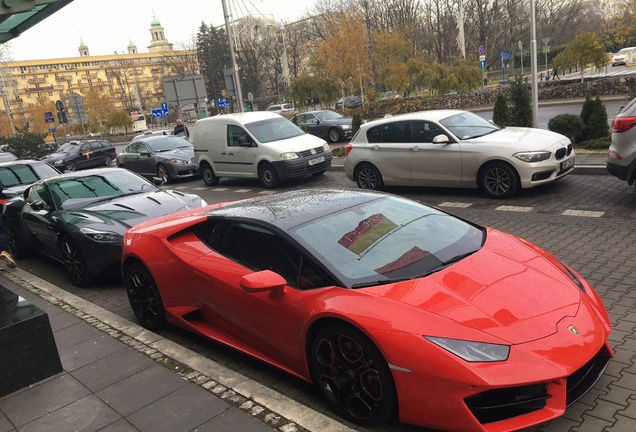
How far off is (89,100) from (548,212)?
206ft

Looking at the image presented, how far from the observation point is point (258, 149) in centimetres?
1399

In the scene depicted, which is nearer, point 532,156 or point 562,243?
point 562,243

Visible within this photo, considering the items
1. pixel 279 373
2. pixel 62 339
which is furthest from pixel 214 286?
pixel 62 339

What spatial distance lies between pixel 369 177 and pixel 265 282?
787 centimetres

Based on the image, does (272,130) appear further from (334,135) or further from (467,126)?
(334,135)

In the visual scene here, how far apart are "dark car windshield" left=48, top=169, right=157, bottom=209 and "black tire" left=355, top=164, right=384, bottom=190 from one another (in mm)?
4451

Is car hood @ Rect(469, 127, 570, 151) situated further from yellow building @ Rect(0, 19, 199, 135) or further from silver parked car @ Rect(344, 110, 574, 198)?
yellow building @ Rect(0, 19, 199, 135)

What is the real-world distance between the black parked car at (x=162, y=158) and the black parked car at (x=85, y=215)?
27.5 feet

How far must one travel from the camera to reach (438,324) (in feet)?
9.95

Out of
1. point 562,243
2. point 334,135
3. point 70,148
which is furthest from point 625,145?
point 70,148

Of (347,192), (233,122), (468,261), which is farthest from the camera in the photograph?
(233,122)

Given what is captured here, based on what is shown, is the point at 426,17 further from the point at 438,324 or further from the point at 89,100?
the point at 438,324

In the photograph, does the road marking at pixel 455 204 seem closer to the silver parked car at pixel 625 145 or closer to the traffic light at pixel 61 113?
the silver parked car at pixel 625 145

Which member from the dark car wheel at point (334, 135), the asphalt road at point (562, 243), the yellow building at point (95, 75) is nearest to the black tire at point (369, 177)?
the asphalt road at point (562, 243)
